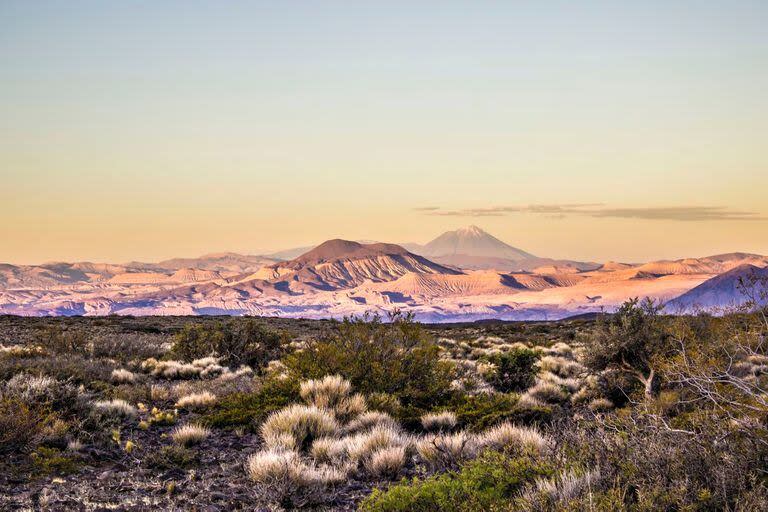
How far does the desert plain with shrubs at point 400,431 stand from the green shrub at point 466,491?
0.06 feet

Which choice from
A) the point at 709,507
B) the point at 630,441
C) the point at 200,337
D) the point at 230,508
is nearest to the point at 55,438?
the point at 230,508

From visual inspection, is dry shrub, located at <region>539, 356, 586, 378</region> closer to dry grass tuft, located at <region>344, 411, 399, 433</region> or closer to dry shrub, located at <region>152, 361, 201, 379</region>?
dry grass tuft, located at <region>344, 411, 399, 433</region>

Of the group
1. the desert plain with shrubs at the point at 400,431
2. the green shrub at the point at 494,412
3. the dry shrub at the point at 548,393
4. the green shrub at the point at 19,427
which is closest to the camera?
the desert plain with shrubs at the point at 400,431

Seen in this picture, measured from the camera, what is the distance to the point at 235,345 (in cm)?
2155

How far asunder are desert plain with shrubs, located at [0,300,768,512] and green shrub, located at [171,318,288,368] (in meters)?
2.74

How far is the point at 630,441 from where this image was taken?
5406mm

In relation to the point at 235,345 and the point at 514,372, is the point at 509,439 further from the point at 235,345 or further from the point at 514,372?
the point at 235,345

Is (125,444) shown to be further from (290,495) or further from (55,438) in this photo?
(290,495)

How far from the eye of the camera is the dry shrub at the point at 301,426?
857cm

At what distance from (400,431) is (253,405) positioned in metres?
3.51

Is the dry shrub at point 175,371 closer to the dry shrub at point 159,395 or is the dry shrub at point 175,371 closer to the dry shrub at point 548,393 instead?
the dry shrub at point 159,395

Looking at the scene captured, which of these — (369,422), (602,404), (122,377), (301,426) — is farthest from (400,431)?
(122,377)

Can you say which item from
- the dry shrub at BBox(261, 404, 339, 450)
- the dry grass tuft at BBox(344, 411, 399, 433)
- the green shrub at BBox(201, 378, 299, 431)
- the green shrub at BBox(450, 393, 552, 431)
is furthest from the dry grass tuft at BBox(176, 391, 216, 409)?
the green shrub at BBox(450, 393, 552, 431)

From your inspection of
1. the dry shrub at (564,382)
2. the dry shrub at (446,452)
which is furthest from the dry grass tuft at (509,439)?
the dry shrub at (564,382)
